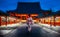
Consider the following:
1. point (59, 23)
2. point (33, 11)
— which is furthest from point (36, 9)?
point (59, 23)

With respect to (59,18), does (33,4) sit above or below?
above

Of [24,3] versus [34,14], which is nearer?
[34,14]

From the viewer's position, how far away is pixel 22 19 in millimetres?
120688

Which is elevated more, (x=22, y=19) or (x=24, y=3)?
(x=24, y=3)

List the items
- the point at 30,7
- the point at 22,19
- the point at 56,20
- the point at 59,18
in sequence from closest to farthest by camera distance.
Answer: the point at 59,18 < the point at 56,20 < the point at 22,19 < the point at 30,7

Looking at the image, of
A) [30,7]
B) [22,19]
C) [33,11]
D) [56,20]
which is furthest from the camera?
[30,7]

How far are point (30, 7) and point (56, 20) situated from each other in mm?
101698

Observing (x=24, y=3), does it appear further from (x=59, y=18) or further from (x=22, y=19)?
(x=59, y=18)

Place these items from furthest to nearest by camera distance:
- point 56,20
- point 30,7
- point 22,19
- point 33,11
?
point 30,7
point 33,11
point 22,19
point 56,20

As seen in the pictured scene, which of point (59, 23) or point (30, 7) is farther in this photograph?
point (30, 7)

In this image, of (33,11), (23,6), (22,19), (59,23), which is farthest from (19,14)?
(59,23)

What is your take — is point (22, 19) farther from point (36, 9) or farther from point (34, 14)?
point (36, 9)

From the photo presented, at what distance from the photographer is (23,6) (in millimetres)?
142750

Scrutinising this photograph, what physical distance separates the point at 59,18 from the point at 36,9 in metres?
99.1
